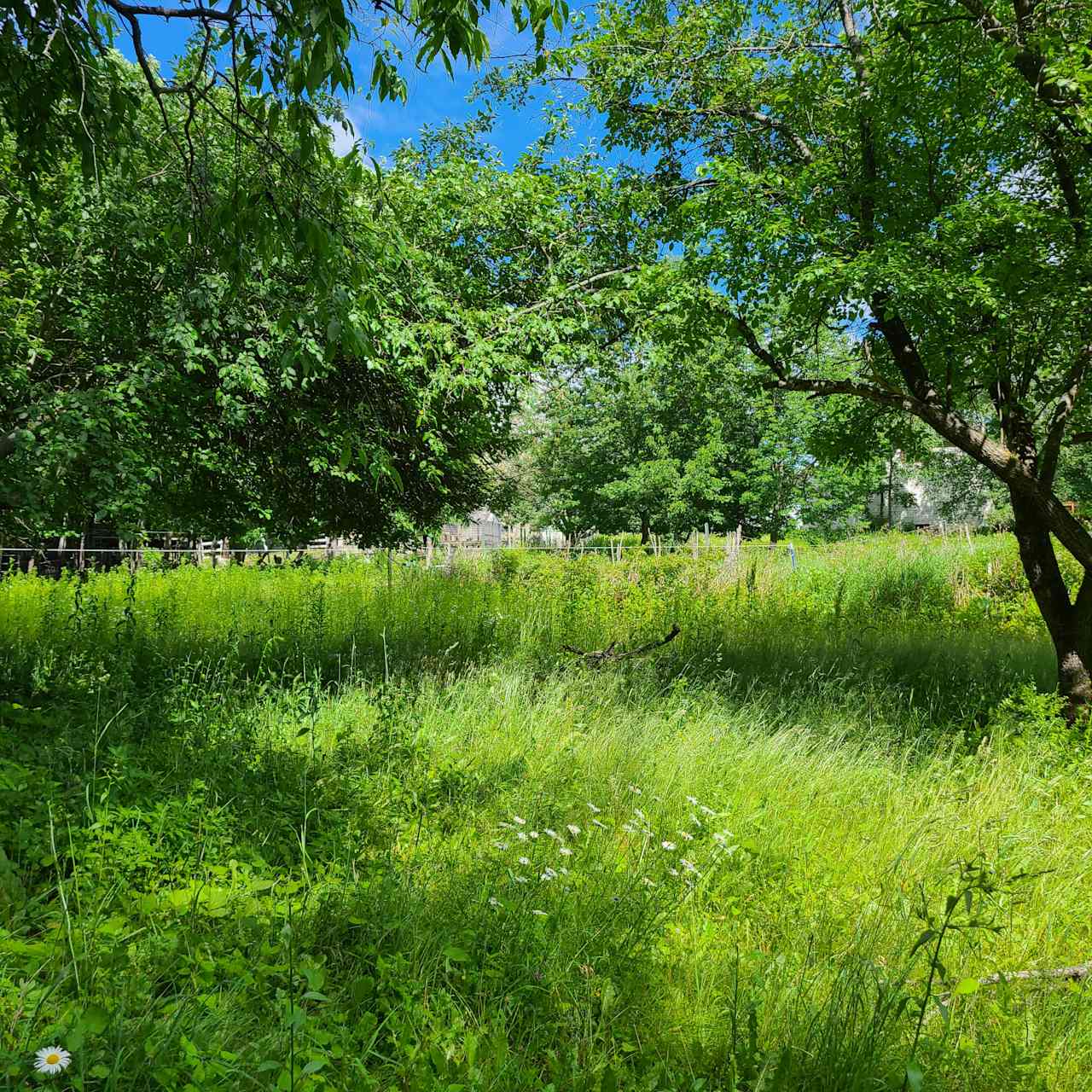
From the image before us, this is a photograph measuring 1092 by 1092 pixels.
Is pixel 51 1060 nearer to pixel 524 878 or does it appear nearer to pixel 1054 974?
pixel 524 878

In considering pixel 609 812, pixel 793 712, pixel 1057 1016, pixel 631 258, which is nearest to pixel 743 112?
pixel 631 258

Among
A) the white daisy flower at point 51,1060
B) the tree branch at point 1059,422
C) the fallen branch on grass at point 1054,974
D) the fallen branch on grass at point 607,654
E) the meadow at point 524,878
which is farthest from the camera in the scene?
the fallen branch on grass at point 607,654

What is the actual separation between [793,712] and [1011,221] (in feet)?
12.5

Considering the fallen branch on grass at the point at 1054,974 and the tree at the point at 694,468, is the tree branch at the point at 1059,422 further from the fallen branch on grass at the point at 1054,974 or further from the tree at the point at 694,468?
the tree at the point at 694,468

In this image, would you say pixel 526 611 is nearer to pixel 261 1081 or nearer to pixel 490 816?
pixel 490 816

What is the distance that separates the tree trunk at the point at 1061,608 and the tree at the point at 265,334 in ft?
17.1

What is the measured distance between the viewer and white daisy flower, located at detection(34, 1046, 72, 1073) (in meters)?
1.40

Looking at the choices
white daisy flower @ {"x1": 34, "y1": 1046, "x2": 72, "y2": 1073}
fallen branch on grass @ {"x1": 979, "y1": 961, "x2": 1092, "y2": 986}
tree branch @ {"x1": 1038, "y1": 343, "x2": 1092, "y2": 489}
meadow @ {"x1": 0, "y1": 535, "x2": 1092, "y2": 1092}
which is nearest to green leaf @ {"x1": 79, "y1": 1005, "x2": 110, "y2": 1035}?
meadow @ {"x1": 0, "y1": 535, "x2": 1092, "y2": 1092}

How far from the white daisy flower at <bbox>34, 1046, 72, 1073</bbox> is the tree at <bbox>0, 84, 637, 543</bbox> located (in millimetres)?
1645

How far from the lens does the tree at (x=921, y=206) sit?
14.9ft

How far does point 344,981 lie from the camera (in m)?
2.17

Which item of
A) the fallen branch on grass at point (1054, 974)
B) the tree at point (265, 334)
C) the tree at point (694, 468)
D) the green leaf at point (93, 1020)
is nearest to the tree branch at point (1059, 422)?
the fallen branch on grass at point (1054, 974)

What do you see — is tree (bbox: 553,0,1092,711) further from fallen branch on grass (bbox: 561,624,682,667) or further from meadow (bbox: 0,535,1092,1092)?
fallen branch on grass (bbox: 561,624,682,667)

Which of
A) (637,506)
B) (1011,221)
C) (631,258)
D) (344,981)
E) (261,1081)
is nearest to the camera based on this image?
(261,1081)
